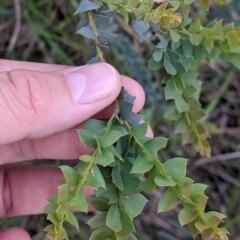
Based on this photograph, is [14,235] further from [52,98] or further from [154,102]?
[154,102]

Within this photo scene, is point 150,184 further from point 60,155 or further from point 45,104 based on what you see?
point 60,155

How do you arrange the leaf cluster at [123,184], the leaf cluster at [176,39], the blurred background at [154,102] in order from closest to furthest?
the leaf cluster at [123,184], the leaf cluster at [176,39], the blurred background at [154,102]

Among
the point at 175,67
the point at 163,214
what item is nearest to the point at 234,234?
the point at 163,214

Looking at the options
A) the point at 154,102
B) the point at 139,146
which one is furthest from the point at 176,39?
the point at 154,102

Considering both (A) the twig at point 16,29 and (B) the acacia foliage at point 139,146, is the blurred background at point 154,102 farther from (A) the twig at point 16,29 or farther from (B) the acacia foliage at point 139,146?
(B) the acacia foliage at point 139,146

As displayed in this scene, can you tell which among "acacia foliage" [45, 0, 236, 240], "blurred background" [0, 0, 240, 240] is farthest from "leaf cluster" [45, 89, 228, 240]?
"blurred background" [0, 0, 240, 240]

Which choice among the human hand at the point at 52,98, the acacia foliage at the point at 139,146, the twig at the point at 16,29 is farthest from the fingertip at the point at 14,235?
the twig at the point at 16,29
